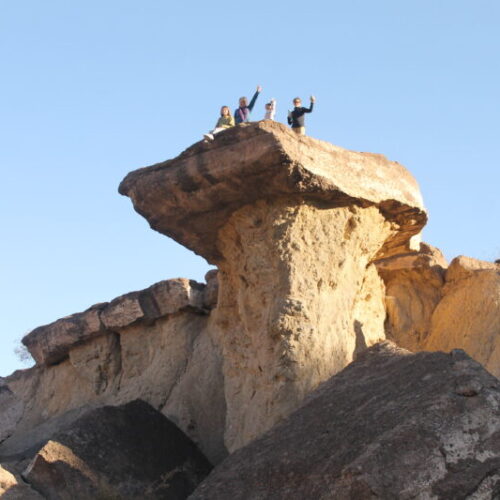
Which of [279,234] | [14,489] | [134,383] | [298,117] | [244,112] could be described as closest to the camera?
[14,489]

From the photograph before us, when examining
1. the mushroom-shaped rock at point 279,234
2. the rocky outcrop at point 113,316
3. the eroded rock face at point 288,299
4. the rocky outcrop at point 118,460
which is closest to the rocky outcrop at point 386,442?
the eroded rock face at point 288,299

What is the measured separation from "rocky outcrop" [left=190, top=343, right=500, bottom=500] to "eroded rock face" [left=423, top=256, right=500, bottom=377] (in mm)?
3366

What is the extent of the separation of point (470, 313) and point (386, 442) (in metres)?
5.44

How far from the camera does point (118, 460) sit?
387 inches

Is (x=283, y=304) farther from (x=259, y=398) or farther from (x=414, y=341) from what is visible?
(x=414, y=341)

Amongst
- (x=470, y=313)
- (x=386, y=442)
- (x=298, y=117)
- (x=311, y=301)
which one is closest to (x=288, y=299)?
(x=311, y=301)

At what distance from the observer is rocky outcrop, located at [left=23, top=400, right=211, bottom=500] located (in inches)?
370

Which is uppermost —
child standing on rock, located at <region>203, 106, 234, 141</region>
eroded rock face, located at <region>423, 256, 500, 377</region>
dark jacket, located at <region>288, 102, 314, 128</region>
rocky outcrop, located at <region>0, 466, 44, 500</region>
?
child standing on rock, located at <region>203, 106, 234, 141</region>

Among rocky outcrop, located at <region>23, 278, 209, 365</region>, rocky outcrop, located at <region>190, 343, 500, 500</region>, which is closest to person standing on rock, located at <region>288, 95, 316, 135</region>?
rocky outcrop, located at <region>190, 343, 500, 500</region>

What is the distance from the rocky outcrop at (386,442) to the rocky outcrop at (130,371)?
3320 millimetres

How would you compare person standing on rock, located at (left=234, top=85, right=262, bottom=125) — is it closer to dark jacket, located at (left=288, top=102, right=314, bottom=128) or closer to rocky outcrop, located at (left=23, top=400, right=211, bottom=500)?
dark jacket, located at (left=288, top=102, right=314, bottom=128)

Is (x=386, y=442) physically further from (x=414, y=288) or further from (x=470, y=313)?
(x=414, y=288)

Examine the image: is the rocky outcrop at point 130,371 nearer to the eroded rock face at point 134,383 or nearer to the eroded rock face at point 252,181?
the eroded rock face at point 134,383

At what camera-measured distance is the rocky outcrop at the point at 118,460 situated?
9398 millimetres
